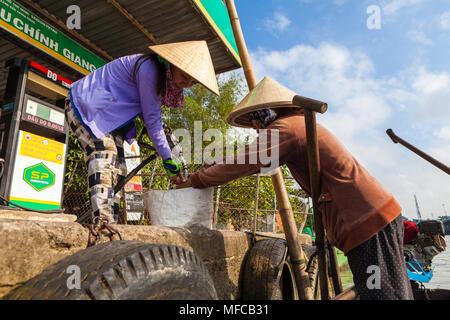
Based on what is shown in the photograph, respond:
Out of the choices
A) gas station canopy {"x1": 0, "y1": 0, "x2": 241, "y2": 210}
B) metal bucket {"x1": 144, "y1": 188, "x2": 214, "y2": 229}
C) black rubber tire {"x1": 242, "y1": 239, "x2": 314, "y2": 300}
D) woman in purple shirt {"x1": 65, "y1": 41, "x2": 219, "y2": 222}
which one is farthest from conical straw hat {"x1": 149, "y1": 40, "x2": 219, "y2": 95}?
gas station canopy {"x1": 0, "y1": 0, "x2": 241, "y2": 210}

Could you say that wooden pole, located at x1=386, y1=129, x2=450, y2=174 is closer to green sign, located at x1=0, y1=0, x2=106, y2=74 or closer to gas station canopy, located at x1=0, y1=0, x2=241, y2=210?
gas station canopy, located at x1=0, y1=0, x2=241, y2=210

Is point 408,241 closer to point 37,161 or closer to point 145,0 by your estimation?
point 145,0

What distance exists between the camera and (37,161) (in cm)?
416

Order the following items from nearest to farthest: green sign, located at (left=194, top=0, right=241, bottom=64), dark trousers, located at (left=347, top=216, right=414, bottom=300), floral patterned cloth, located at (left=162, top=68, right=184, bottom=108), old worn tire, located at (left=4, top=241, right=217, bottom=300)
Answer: old worn tire, located at (left=4, top=241, right=217, bottom=300)
dark trousers, located at (left=347, top=216, right=414, bottom=300)
floral patterned cloth, located at (left=162, top=68, right=184, bottom=108)
green sign, located at (left=194, top=0, right=241, bottom=64)

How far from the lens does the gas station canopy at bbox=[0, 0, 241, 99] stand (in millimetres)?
3891

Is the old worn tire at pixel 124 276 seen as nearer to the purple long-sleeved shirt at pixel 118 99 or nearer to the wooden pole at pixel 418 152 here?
the purple long-sleeved shirt at pixel 118 99

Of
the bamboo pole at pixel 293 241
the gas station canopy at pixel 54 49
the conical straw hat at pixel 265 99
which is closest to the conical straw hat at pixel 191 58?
the conical straw hat at pixel 265 99

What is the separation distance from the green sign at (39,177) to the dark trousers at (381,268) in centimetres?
397

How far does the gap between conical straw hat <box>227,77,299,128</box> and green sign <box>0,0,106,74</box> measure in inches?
121

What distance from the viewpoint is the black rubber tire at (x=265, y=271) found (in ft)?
8.06

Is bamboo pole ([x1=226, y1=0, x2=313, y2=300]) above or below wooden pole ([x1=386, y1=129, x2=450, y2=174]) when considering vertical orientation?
below

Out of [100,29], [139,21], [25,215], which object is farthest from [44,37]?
[25,215]

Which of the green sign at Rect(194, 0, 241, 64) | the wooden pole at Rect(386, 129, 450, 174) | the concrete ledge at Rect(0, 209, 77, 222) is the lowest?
the concrete ledge at Rect(0, 209, 77, 222)

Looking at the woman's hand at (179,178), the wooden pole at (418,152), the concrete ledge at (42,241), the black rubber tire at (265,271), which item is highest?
the wooden pole at (418,152)
